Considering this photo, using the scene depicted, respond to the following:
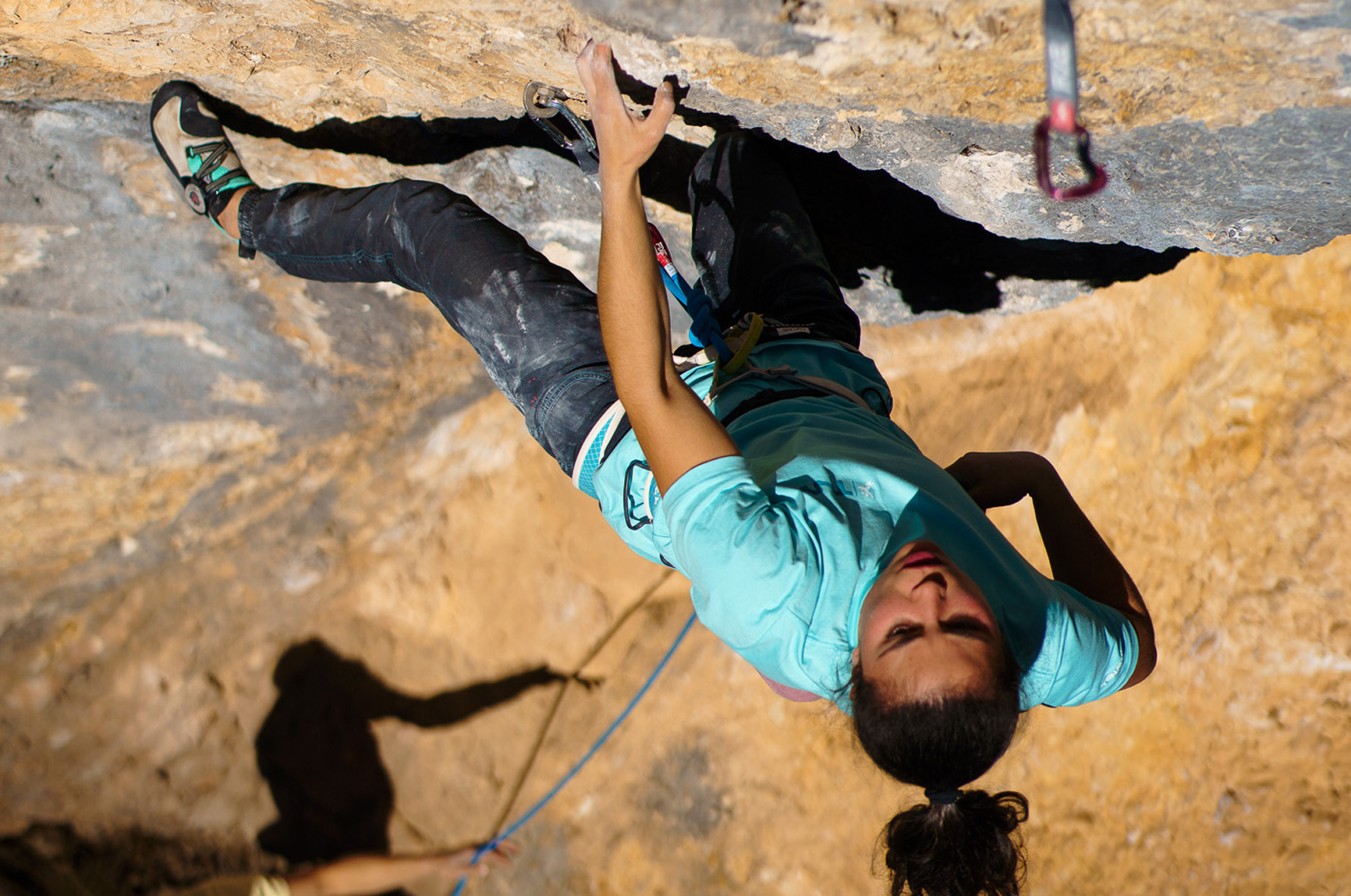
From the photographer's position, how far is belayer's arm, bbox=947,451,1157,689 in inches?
48.8

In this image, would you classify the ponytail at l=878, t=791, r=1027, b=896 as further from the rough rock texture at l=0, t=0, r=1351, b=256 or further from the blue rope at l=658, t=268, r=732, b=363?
the rough rock texture at l=0, t=0, r=1351, b=256

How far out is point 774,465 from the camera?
1.07 meters

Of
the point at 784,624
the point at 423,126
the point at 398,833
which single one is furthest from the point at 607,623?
the point at 784,624

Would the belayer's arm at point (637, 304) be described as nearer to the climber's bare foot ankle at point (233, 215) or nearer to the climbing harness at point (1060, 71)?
the climbing harness at point (1060, 71)

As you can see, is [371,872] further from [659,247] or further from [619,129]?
[619,129]

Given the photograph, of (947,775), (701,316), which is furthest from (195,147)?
(947,775)

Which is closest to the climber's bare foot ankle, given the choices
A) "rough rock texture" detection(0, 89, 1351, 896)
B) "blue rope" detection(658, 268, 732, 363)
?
"rough rock texture" detection(0, 89, 1351, 896)

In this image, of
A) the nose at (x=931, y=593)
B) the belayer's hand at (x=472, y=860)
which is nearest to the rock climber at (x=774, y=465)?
the nose at (x=931, y=593)

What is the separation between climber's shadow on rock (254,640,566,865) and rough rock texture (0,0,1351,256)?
1952 millimetres

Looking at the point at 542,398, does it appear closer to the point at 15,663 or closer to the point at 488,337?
the point at 488,337

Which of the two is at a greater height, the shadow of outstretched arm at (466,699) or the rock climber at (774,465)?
the rock climber at (774,465)

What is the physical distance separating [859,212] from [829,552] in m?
1.15

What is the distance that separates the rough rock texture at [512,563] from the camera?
199 centimetres

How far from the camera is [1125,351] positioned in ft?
7.30
